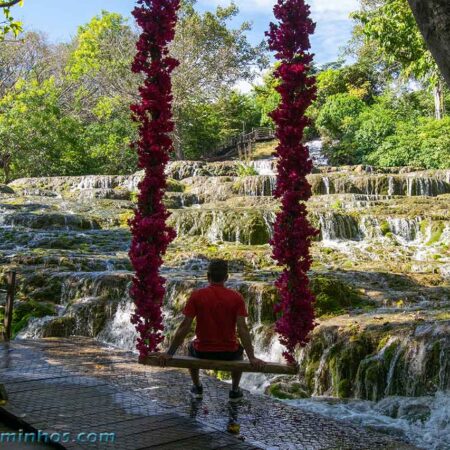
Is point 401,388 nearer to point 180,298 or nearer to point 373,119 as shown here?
point 180,298

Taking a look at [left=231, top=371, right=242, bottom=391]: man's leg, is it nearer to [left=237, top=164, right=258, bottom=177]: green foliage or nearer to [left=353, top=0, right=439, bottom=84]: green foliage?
[left=353, top=0, right=439, bottom=84]: green foliage

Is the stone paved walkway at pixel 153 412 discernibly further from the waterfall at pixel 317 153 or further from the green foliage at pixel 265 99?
the green foliage at pixel 265 99

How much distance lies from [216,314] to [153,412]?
0.93 m

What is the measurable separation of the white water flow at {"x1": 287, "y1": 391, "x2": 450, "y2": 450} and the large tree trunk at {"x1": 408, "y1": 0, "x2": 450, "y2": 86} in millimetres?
4112

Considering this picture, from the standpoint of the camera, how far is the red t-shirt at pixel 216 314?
15.1 ft

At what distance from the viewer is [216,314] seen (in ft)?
15.2

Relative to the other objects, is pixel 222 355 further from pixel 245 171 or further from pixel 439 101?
pixel 439 101

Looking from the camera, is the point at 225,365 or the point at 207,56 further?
the point at 207,56

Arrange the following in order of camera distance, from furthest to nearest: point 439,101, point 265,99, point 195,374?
point 265,99 → point 439,101 → point 195,374

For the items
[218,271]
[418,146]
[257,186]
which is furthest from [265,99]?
[218,271]

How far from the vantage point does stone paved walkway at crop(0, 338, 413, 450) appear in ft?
13.3

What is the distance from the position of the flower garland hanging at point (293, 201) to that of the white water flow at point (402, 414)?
5.53 ft

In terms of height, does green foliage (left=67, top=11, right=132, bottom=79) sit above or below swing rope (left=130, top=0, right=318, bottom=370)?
above

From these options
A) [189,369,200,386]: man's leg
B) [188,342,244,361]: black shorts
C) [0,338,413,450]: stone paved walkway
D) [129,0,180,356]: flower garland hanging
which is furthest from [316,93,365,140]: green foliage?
[188,342,244,361]: black shorts
